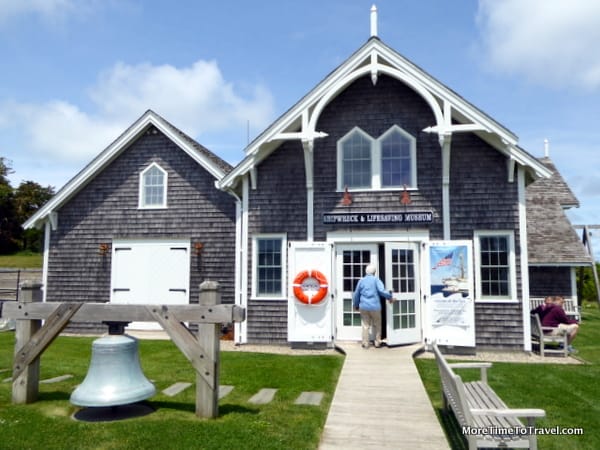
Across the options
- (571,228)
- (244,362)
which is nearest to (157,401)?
(244,362)

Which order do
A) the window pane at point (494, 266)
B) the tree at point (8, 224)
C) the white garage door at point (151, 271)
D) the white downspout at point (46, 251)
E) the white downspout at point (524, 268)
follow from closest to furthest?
the white downspout at point (524, 268) < the window pane at point (494, 266) < the white garage door at point (151, 271) < the white downspout at point (46, 251) < the tree at point (8, 224)

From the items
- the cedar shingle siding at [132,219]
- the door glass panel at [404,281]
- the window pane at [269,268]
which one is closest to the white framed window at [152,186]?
the cedar shingle siding at [132,219]

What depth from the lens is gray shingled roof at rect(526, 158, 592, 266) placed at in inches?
599

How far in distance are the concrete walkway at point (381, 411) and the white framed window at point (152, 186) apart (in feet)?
23.8

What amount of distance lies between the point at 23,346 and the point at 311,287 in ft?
19.5

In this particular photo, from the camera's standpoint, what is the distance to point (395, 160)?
11.1m

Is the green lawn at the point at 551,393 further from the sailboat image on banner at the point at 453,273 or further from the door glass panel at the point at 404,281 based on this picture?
the sailboat image on banner at the point at 453,273

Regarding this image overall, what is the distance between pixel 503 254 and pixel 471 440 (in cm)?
728

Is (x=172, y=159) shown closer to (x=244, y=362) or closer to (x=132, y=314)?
(x=244, y=362)

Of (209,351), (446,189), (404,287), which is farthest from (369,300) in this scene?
(209,351)

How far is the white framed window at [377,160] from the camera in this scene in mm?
10984

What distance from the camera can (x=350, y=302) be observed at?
10.9 meters

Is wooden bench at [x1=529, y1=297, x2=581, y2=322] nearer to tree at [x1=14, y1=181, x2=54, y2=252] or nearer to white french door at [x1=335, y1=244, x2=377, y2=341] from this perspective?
white french door at [x1=335, y1=244, x2=377, y2=341]

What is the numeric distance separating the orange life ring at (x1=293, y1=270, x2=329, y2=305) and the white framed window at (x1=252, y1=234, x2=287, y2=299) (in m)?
0.71
